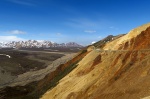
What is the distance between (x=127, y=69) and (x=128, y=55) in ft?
13.7

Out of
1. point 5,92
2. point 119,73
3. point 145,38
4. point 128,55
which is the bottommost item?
point 5,92

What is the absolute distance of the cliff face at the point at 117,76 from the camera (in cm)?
2673

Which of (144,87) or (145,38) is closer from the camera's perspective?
(144,87)

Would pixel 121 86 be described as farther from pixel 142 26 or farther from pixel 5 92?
pixel 5 92

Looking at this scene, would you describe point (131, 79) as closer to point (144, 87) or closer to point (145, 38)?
point (144, 87)

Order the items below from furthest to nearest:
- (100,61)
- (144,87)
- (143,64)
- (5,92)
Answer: (5,92) → (100,61) → (143,64) → (144,87)

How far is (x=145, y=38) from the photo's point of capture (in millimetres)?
40938

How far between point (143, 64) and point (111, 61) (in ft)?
24.7

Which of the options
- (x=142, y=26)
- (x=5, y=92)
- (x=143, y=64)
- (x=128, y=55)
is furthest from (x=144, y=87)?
(x=5, y=92)

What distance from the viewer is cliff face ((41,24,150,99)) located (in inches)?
1053

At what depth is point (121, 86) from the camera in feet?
92.1

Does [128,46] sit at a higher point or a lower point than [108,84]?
higher

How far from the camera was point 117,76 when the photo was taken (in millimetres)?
31141

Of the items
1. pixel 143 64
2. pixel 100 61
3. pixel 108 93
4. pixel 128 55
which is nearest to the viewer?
pixel 108 93
